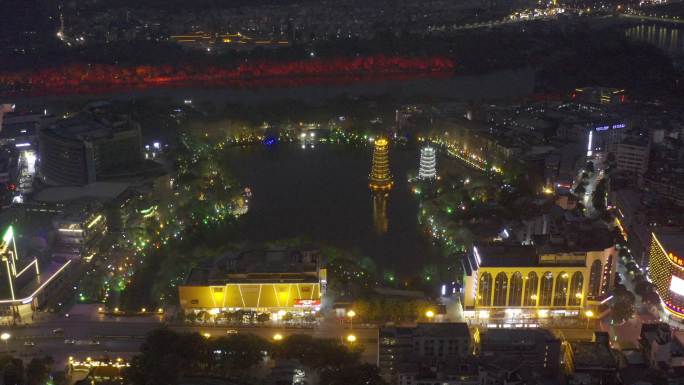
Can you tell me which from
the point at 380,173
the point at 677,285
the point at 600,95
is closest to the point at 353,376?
the point at 677,285

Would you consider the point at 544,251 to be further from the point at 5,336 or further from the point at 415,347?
the point at 5,336

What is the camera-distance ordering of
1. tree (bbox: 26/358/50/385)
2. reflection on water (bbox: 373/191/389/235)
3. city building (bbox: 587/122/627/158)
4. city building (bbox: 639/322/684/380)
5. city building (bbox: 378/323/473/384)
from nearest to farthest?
tree (bbox: 26/358/50/385) → city building (bbox: 639/322/684/380) → city building (bbox: 378/323/473/384) → reflection on water (bbox: 373/191/389/235) → city building (bbox: 587/122/627/158)

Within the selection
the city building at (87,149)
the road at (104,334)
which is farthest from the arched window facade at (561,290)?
the city building at (87,149)

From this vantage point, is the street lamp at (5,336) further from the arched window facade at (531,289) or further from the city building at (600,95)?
the city building at (600,95)

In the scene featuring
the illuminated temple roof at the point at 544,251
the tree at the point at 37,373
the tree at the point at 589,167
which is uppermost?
the illuminated temple roof at the point at 544,251

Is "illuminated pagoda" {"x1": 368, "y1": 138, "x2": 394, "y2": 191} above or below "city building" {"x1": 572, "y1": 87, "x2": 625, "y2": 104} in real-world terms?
below

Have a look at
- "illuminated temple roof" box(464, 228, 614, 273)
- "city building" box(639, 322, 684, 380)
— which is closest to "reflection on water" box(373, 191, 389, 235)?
"illuminated temple roof" box(464, 228, 614, 273)

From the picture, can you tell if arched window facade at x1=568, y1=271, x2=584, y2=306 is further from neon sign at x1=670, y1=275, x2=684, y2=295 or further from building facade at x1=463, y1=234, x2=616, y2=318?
neon sign at x1=670, y1=275, x2=684, y2=295
